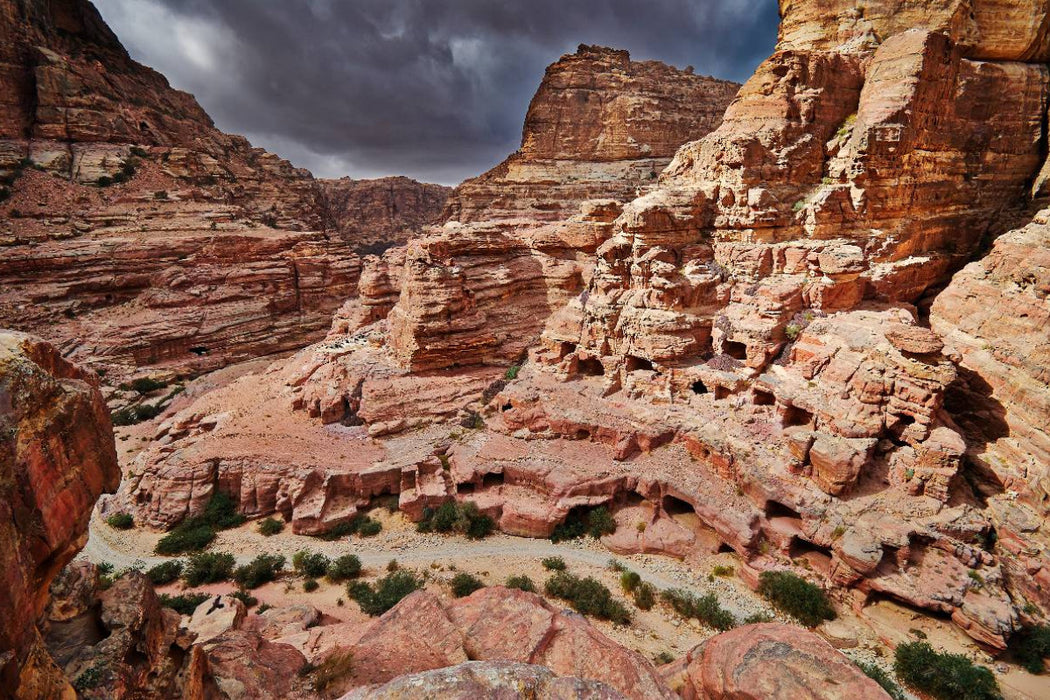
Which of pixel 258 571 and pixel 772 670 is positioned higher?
pixel 772 670

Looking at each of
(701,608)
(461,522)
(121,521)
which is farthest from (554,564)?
(121,521)

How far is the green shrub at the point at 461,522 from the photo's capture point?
50.7ft

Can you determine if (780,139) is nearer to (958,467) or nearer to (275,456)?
(958,467)

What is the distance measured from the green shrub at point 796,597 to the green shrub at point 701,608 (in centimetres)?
141

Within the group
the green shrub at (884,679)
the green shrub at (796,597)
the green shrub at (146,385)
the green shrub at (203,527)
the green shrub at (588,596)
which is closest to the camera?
the green shrub at (884,679)

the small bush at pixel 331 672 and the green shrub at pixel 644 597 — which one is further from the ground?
the small bush at pixel 331 672

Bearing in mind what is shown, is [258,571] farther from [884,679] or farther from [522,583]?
[884,679]

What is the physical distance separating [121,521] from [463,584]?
44.2 ft

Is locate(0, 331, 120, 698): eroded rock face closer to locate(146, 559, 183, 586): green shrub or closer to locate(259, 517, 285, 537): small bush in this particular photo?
locate(146, 559, 183, 586): green shrub

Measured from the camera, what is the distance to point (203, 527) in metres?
15.9

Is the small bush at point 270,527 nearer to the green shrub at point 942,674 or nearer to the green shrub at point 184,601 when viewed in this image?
the green shrub at point 184,601

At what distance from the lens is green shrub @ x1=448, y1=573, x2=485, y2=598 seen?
12960mm

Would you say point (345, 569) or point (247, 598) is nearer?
point (247, 598)

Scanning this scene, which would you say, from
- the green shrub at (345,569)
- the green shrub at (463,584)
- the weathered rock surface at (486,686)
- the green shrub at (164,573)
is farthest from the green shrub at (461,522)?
the weathered rock surface at (486,686)
